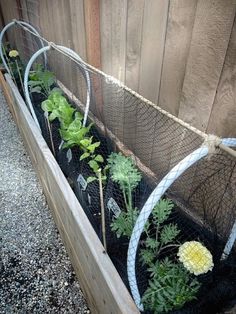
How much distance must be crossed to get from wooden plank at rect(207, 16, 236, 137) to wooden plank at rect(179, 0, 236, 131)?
0.02 m

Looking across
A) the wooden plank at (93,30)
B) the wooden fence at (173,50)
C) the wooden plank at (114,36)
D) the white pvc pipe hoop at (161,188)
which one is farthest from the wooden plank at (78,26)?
the white pvc pipe hoop at (161,188)

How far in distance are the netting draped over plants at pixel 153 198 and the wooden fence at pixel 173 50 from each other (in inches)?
4.7

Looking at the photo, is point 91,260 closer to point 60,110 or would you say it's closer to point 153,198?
point 153,198

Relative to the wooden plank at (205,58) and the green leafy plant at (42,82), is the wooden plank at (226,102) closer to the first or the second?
the wooden plank at (205,58)

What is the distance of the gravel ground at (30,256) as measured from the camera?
1.50 m

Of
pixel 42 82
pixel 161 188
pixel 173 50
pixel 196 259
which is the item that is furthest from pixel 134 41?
pixel 42 82

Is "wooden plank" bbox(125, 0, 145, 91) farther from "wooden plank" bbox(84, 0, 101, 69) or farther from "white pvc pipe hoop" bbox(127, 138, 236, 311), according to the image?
"white pvc pipe hoop" bbox(127, 138, 236, 311)

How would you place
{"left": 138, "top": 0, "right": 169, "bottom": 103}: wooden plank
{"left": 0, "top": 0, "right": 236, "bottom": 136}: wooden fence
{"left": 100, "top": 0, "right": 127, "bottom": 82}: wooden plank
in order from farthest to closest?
1. {"left": 100, "top": 0, "right": 127, "bottom": 82}: wooden plank
2. {"left": 138, "top": 0, "right": 169, "bottom": 103}: wooden plank
3. {"left": 0, "top": 0, "right": 236, "bottom": 136}: wooden fence

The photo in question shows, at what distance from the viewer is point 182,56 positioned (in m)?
1.16

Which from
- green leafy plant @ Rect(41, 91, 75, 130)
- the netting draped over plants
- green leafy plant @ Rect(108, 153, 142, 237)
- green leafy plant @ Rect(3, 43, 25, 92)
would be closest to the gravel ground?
the netting draped over plants

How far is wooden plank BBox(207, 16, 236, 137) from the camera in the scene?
3.07 feet

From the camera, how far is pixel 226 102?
1015 mm

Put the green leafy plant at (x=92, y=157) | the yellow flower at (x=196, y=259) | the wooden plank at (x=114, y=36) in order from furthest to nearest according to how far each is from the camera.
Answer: the green leafy plant at (x=92, y=157) → the wooden plank at (x=114, y=36) → the yellow flower at (x=196, y=259)

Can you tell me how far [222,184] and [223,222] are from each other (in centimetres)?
21
